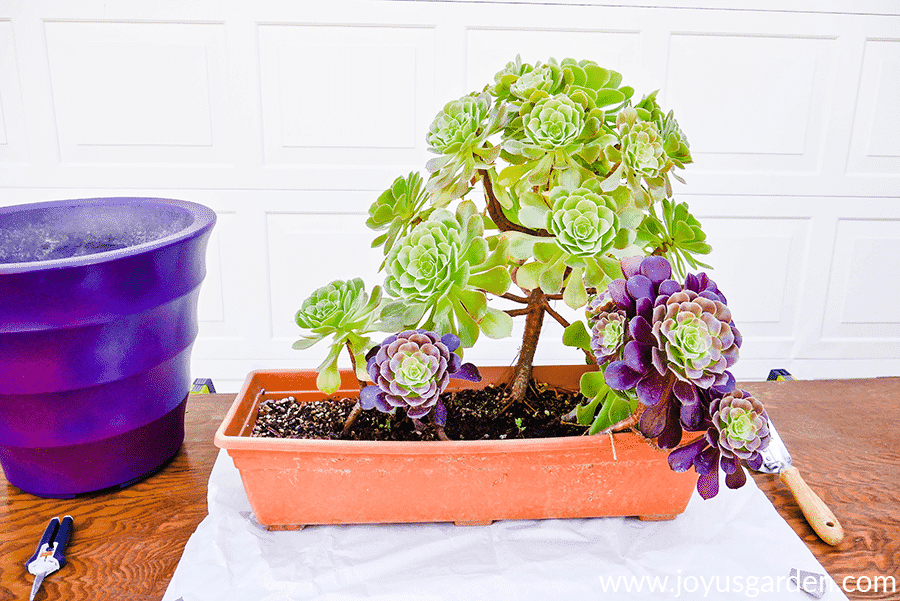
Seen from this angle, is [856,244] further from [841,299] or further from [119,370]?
[119,370]

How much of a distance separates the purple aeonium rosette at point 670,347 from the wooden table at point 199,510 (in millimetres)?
189

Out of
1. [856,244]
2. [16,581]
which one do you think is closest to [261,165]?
[16,581]

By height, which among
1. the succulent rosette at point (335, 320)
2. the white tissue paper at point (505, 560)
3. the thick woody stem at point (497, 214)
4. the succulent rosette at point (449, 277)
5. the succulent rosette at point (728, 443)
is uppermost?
the thick woody stem at point (497, 214)

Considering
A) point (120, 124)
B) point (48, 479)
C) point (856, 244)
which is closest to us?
point (48, 479)

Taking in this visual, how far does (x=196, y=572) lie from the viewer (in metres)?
0.54

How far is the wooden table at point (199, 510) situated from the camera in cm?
54

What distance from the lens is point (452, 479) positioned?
570mm

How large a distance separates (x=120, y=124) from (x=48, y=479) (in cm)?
190

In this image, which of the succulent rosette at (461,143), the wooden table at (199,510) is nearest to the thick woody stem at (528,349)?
the succulent rosette at (461,143)

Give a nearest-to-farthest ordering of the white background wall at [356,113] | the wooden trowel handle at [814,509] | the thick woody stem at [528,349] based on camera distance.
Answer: the wooden trowel handle at [814,509], the thick woody stem at [528,349], the white background wall at [356,113]

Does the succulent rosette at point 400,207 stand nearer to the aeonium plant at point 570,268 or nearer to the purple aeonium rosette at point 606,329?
the aeonium plant at point 570,268

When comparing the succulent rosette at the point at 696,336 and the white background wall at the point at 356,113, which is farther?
the white background wall at the point at 356,113

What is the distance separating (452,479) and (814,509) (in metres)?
0.36

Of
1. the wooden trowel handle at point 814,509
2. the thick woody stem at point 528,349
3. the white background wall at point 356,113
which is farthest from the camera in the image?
the white background wall at point 356,113
